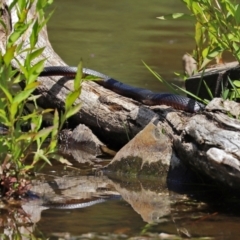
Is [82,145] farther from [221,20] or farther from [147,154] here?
[221,20]

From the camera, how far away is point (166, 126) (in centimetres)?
525

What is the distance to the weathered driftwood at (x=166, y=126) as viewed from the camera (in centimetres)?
430

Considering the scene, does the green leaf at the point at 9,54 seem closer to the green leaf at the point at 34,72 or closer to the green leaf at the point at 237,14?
the green leaf at the point at 34,72

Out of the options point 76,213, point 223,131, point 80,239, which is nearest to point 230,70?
point 223,131

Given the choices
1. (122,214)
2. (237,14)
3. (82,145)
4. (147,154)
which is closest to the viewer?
(122,214)

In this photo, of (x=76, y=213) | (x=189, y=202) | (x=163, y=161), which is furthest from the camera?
(x=163, y=161)

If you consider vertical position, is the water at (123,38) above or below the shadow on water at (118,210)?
above

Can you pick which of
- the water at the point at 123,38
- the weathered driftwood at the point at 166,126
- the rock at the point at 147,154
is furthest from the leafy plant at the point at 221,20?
the water at the point at 123,38

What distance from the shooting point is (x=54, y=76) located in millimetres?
6445

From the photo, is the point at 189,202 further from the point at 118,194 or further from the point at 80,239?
the point at 80,239

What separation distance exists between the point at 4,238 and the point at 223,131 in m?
1.31

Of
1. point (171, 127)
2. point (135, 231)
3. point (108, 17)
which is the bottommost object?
point (135, 231)

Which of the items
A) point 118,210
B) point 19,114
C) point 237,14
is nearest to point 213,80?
point 237,14

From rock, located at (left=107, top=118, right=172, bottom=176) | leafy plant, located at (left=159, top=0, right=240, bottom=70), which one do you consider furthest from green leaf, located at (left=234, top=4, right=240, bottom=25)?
rock, located at (left=107, top=118, right=172, bottom=176)
